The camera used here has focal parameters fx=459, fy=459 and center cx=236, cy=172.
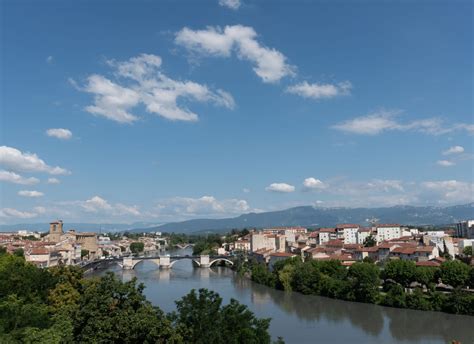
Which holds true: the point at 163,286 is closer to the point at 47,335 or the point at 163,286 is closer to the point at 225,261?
the point at 225,261

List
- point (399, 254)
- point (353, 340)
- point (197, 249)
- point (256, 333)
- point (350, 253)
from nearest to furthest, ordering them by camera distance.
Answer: point (256, 333)
point (353, 340)
point (399, 254)
point (350, 253)
point (197, 249)

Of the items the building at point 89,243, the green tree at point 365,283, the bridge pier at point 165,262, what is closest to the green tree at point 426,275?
the green tree at point 365,283

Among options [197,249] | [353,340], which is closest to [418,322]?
[353,340]

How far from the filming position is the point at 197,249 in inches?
2982

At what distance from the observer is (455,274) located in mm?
27734

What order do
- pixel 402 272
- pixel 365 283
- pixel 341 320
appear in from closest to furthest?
pixel 341 320 < pixel 402 272 < pixel 365 283

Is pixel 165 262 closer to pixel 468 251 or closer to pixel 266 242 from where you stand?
pixel 266 242

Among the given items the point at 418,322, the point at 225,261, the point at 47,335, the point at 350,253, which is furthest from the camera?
the point at 225,261

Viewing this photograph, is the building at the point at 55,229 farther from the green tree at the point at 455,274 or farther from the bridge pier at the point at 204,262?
the green tree at the point at 455,274

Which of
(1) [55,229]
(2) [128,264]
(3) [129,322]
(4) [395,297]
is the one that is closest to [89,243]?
(1) [55,229]

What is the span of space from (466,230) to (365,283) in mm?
45271

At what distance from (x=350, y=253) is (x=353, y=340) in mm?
24723

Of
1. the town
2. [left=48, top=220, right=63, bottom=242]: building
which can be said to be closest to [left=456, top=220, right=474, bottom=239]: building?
the town

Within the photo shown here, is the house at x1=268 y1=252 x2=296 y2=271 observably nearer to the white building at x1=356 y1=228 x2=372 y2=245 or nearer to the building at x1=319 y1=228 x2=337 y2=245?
the white building at x1=356 y1=228 x2=372 y2=245
